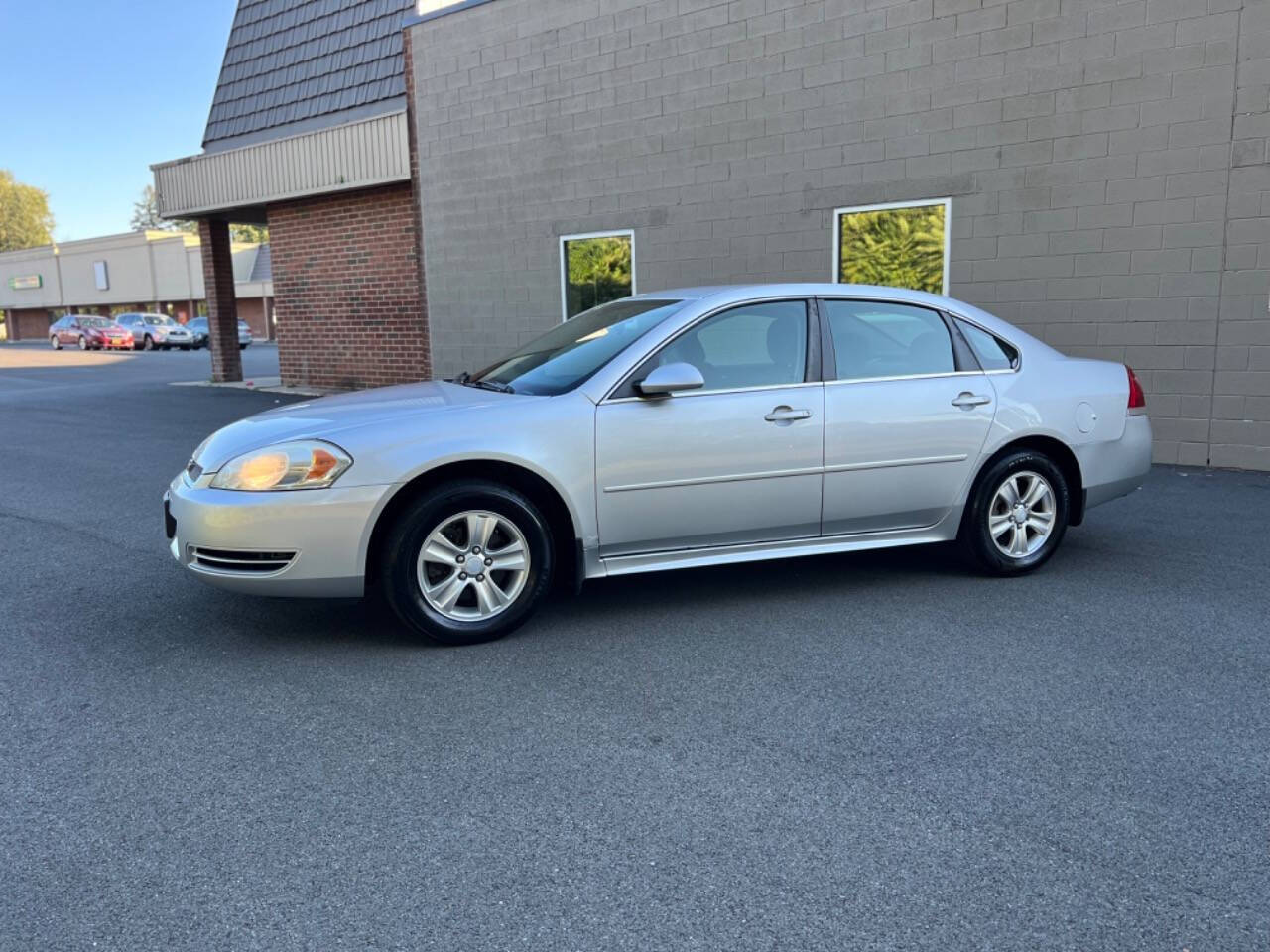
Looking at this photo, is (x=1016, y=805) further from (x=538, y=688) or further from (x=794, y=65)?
(x=794, y=65)

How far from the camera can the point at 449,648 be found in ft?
Answer: 15.5

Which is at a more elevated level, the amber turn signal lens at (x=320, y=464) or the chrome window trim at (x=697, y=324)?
the chrome window trim at (x=697, y=324)

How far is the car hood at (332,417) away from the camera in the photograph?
467 centimetres

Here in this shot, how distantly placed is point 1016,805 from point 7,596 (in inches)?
200

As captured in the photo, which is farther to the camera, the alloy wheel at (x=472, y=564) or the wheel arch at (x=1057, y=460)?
the wheel arch at (x=1057, y=460)

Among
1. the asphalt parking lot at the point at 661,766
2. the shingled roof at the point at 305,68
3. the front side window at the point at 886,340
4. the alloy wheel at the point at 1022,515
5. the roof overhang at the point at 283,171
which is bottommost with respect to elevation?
the asphalt parking lot at the point at 661,766

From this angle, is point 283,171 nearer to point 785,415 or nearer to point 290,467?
point 290,467

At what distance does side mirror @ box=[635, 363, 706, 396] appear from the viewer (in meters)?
4.85

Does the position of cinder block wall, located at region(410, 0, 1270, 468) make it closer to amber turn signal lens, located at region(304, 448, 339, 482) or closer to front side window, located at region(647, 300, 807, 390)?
front side window, located at region(647, 300, 807, 390)

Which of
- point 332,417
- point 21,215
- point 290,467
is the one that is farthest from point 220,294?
point 21,215

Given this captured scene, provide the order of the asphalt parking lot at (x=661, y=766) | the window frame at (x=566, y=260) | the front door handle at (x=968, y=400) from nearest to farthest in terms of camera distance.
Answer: the asphalt parking lot at (x=661, y=766), the front door handle at (x=968, y=400), the window frame at (x=566, y=260)

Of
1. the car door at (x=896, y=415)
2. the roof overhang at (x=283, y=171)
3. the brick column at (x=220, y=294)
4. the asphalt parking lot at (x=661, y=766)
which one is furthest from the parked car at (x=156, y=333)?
the car door at (x=896, y=415)

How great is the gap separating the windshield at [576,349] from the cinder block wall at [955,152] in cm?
520

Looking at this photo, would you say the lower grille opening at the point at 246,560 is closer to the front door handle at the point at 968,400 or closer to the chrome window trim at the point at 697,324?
the chrome window trim at the point at 697,324
